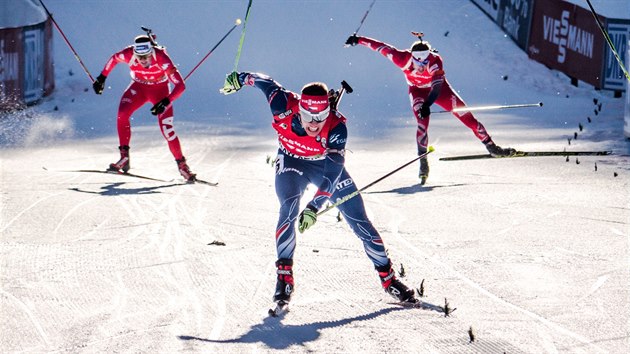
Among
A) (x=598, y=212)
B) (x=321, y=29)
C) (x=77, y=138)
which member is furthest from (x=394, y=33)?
(x=598, y=212)

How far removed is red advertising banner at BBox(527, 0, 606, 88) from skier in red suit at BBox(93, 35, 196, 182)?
1013cm

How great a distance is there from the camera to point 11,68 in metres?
19.5

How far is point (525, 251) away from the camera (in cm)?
1009

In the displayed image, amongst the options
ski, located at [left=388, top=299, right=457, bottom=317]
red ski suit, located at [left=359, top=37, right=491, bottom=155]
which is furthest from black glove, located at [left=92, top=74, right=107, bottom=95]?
ski, located at [left=388, top=299, right=457, bottom=317]

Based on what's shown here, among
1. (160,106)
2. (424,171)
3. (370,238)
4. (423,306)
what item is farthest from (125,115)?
(423,306)

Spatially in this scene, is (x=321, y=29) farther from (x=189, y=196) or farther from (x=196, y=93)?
(x=189, y=196)

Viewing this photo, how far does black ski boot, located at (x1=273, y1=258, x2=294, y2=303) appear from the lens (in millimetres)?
8031

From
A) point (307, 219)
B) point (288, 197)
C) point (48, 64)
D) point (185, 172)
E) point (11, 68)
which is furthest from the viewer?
point (48, 64)

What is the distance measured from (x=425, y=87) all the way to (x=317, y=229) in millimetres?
3735

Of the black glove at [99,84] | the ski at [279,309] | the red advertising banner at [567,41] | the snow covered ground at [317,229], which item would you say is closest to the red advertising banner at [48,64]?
the snow covered ground at [317,229]

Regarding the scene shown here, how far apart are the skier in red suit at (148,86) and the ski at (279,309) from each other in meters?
6.17

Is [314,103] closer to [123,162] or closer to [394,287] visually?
[394,287]

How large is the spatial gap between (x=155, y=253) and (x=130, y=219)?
66.3 inches

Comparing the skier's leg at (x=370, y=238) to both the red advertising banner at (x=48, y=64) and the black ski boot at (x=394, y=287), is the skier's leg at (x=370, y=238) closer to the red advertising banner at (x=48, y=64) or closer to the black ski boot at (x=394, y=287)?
the black ski boot at (x=394, y=287)
